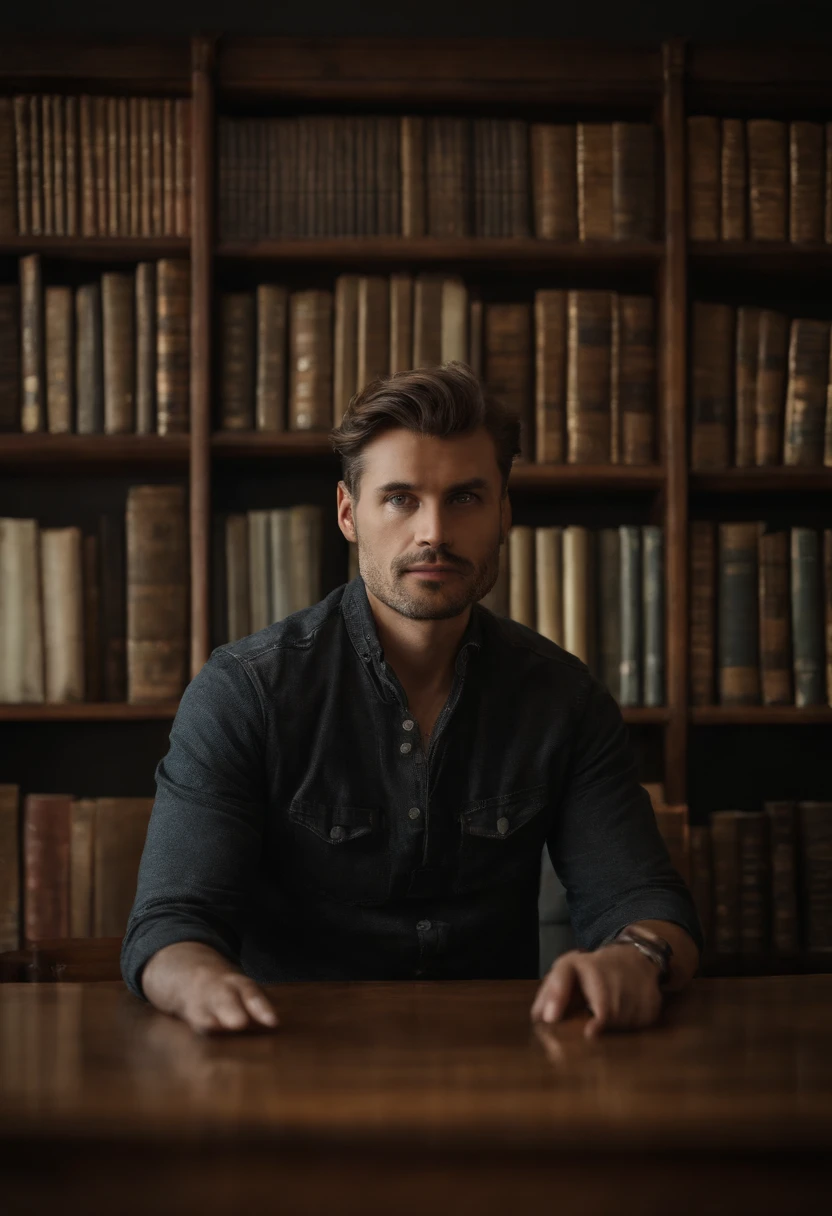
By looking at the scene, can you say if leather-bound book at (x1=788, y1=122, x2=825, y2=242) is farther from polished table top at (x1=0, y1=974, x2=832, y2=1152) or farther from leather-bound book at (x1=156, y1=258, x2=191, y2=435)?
polished table top at (x1=0, y1=974, x2=832, y2=1152)

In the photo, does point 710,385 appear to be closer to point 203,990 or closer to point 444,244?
point 444,244

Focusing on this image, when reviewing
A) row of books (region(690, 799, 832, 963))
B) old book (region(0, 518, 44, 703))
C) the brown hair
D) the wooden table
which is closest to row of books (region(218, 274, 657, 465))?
old book (region(0, 518, 44, 703))

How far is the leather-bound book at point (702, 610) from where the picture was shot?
2205 mm

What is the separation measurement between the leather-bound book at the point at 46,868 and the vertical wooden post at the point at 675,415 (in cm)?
123

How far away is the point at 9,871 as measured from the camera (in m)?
2.12

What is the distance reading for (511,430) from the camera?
154 centimetres

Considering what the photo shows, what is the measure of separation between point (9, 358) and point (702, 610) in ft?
4.99

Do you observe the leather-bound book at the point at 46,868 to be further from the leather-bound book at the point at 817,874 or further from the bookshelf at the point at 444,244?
the leather-bound book at the point at 817,874

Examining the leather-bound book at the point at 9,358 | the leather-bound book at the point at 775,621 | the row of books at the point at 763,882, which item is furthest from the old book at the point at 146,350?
the row of books at the point at 763,882

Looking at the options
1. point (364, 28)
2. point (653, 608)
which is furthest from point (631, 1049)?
point (364, 28)

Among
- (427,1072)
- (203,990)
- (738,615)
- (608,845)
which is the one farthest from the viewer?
(738,615)

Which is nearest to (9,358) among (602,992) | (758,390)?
(758,390)

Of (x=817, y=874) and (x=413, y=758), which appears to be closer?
(x=413, y=758)

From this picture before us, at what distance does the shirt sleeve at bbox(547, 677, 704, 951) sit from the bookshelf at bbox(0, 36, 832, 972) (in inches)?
28.0
